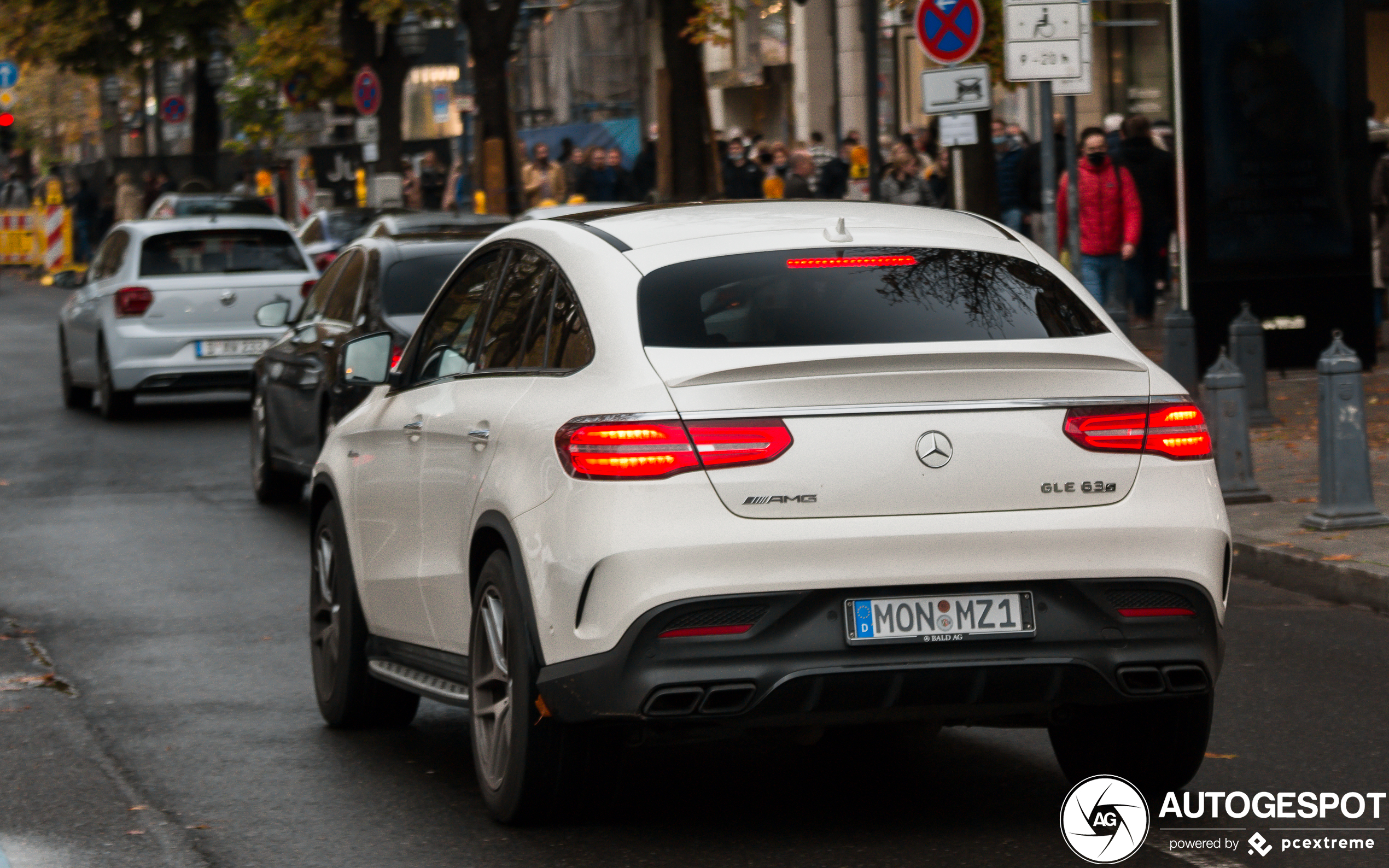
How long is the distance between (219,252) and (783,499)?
14474 mm

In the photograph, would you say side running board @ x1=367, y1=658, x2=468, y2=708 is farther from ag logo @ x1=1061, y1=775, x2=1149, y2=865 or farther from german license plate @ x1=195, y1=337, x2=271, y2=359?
german license plate @ x1=195, y1=337, x2=271, y2=359

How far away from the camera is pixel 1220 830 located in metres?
5.77

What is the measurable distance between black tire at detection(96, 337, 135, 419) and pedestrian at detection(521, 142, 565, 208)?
51.3 ft

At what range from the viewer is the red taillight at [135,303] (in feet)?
61.6

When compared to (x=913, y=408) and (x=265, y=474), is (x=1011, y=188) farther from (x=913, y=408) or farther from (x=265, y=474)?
(x=913, y=408)

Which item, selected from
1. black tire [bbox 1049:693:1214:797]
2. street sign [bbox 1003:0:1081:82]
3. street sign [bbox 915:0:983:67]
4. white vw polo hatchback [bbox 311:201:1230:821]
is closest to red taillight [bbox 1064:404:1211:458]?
white vw polo hatchback [bbox 311:201:1230:821]

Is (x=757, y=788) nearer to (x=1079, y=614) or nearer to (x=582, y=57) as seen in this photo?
(x=1079, y=614)

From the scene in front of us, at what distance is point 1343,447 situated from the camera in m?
10.7

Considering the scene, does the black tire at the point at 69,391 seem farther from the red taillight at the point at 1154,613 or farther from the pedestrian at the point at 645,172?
the red taillight at the point at 1154,613

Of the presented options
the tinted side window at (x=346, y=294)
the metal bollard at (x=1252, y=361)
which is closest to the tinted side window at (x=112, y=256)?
the tinted side window at (x=346, y=294)

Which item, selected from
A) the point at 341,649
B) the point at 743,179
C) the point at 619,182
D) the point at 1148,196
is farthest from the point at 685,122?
the point at 341,649

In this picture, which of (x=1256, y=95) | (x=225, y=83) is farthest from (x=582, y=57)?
(x=1256, y=95)

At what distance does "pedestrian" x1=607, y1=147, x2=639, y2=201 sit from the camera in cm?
3394

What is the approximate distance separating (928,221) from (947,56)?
10.1 meters
